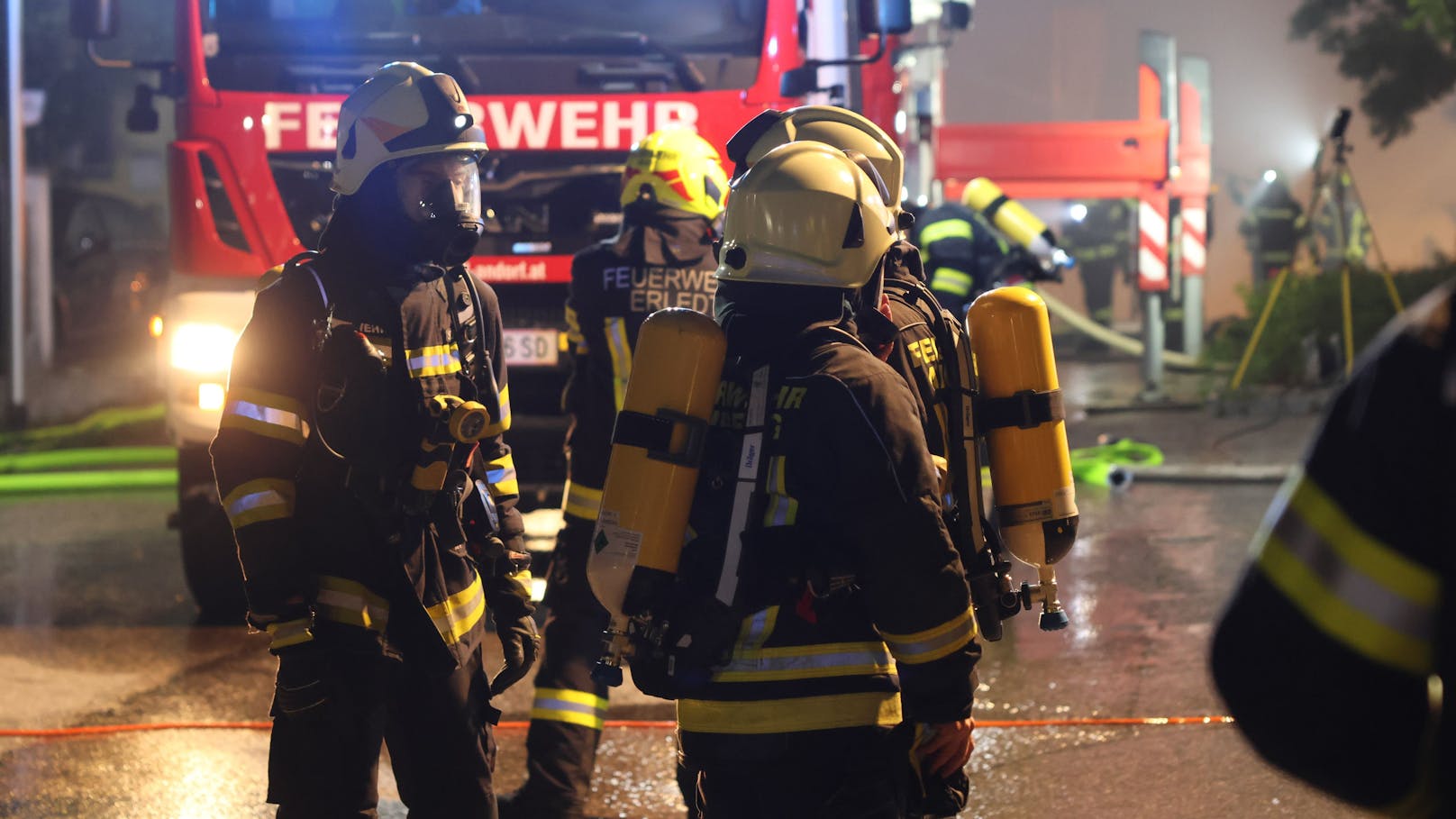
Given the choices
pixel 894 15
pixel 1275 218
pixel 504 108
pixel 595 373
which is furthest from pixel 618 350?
pixel 1275 218

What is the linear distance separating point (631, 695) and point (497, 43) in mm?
2636

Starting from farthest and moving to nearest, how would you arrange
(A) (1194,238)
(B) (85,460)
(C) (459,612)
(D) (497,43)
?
(A) (1194,238) → (B) (85,460) → (D) (497,43) → (C) (459,612)

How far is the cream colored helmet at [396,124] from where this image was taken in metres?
3.02

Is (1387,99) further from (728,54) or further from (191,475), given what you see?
(191,475)

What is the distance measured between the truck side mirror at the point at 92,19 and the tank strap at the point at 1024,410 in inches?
189

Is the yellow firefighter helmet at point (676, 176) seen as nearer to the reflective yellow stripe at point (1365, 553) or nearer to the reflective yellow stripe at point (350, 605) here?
the reflective yellow stripe at point (350, 605)

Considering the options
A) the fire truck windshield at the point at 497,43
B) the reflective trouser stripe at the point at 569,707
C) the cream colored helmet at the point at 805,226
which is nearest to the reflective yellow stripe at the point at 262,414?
the cream colored helmet at the point at 805,226

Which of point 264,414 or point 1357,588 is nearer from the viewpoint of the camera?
point 1357,588

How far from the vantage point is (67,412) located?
12.5 meters

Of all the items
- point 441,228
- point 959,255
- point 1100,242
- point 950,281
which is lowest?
point 1100,242

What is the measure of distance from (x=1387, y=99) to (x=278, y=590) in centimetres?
1745

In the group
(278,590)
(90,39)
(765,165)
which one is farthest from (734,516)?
(90,39)

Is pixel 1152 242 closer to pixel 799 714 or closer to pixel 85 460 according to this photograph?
pixel 85 460

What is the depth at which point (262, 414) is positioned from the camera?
2.76 meters
